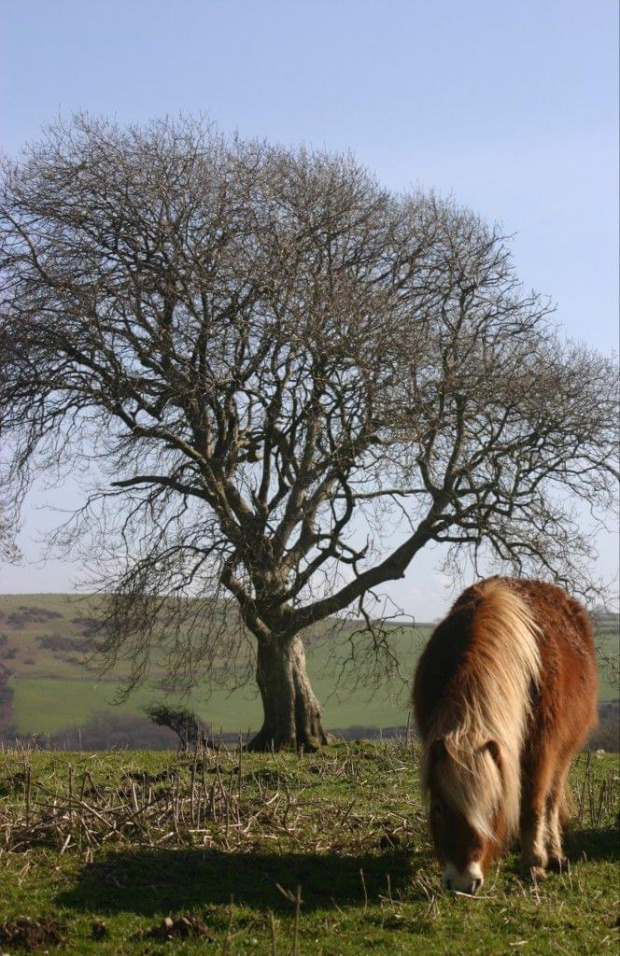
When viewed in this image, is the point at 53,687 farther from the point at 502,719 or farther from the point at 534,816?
the point at 502,719

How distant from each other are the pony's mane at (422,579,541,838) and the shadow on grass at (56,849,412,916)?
0.83m

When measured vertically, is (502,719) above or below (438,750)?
above

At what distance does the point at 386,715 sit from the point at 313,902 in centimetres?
3495

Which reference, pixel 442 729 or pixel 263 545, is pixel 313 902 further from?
pixel 263 545

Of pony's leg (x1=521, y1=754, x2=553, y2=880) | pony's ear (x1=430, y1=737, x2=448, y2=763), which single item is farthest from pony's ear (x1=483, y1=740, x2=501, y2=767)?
pony's leg (x1=521, y1=754, x2=553, y2=880)

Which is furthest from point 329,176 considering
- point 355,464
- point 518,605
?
point 518,605

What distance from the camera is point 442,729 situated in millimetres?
6691

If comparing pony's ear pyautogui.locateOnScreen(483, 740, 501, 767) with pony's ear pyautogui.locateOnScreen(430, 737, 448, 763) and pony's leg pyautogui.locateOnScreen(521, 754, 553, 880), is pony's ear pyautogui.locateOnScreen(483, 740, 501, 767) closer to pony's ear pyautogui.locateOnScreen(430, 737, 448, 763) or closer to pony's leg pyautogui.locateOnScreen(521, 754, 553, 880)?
pony's ear pyautogui.locateOnScreen(430, 737, 448, 763)

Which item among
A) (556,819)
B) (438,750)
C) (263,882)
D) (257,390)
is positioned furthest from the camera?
(257,390)

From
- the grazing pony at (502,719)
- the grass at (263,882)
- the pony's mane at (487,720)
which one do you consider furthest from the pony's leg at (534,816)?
the pony's mane at (487,720)

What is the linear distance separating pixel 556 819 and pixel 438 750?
79.1 inches

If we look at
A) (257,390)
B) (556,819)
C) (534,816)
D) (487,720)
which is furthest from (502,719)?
(257,390)

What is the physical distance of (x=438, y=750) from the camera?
652 cm

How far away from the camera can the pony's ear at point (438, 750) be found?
21.2ft
